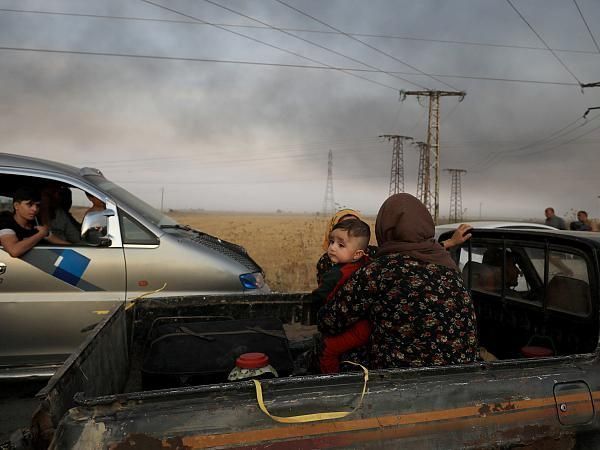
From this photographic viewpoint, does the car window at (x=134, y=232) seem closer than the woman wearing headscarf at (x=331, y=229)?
No

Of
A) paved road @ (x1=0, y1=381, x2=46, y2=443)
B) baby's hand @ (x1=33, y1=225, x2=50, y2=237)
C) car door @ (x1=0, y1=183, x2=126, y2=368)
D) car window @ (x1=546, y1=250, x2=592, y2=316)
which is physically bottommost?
paved road @ (x1=0, y1=381, x2=46, y2=443)

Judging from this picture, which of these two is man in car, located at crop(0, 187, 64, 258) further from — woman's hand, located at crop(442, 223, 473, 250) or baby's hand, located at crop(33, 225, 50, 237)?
woman's hand, located at crop(442, 223, 473, 250)

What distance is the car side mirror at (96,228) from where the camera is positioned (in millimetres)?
4421

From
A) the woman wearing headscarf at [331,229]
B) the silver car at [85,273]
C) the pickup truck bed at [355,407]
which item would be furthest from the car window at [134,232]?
the pickup truck bed at [355,407]

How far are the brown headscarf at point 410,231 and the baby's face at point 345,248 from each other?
0.43 meters

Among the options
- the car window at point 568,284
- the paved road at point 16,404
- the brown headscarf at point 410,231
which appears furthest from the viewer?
the paved road at point 16,404

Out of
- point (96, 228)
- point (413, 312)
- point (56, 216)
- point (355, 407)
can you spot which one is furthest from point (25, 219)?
point (355, 407)

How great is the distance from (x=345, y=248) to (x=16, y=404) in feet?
11.6

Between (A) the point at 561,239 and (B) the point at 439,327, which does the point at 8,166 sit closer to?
(B) the point at 439,327

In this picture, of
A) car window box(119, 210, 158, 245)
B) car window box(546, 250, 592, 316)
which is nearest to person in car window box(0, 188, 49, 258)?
car window box(119, 210, 158, 245)

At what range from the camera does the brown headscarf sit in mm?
2357

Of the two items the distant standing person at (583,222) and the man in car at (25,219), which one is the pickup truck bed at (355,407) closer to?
the man in car at (25,219)

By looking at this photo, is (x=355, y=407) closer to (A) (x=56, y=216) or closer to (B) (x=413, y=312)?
(B) (x=413, y=312)

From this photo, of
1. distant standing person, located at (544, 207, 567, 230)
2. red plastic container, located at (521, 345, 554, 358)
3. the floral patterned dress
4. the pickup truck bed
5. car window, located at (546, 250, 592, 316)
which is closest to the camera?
the pickup truck bed
